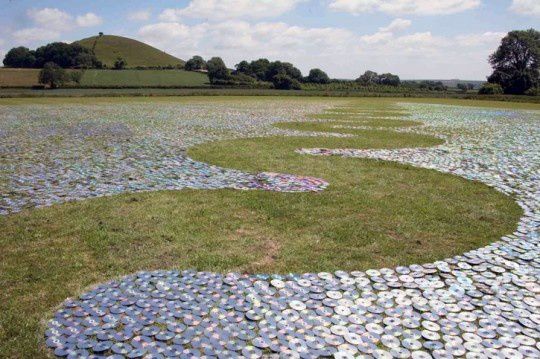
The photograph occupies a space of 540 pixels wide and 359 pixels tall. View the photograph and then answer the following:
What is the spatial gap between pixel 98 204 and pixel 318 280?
6353 mm

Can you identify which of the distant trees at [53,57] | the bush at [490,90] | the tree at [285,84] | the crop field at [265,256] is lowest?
the crop field at [265,256]

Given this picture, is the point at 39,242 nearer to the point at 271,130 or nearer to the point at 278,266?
the point at 278,266

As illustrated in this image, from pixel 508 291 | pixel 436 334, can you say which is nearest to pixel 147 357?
pixel 436 334

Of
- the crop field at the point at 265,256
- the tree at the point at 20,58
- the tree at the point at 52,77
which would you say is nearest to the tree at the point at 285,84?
the tree at the point at 52,77

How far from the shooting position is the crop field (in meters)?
5.52

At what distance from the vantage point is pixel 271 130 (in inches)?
1067

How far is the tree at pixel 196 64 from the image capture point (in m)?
156

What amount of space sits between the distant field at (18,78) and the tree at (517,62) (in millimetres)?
107161

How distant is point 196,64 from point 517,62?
98697 mm

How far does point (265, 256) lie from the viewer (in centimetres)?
796

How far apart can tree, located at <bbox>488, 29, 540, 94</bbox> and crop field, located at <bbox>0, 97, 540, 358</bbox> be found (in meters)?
100

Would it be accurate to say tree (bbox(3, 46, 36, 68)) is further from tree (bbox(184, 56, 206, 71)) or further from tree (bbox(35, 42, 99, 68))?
tree (bbox(184, 56, 206, 71))

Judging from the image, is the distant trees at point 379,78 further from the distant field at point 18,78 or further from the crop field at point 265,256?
the crop field at point 265,256

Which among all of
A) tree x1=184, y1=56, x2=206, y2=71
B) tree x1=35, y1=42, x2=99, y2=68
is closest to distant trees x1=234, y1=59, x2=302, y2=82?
tree x1=184, y1=56, x2=206, y2=71
